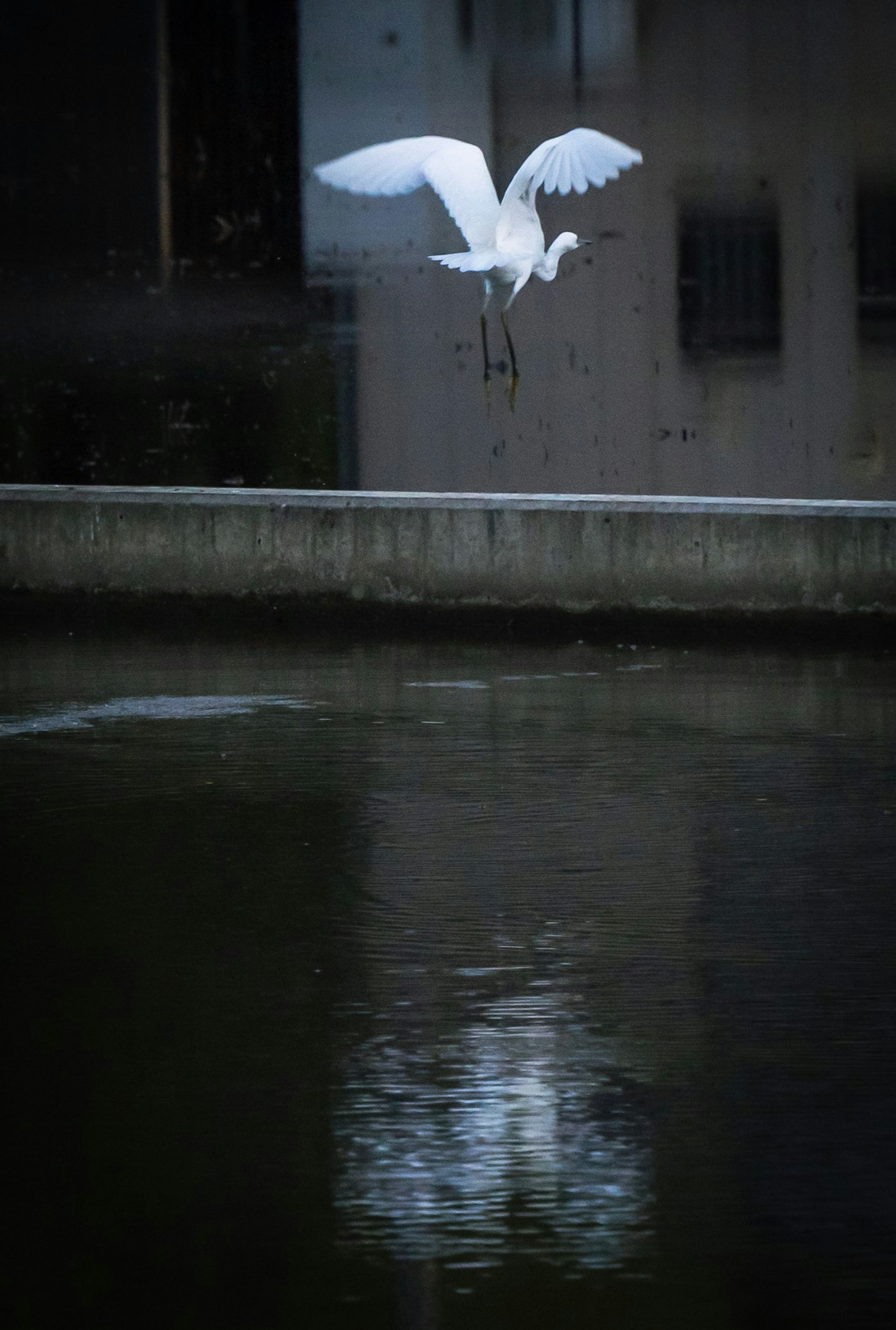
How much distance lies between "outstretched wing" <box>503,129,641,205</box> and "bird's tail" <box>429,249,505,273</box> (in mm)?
433

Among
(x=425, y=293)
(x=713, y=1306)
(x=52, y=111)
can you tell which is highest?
(x=52, y=111)

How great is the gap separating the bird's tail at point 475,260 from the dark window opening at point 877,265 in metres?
19.7

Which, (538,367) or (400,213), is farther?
(400,213)

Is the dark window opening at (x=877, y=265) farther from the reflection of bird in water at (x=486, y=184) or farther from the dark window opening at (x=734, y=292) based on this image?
the reflection of bird in water at (x=486, y=184)

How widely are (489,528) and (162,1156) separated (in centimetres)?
912

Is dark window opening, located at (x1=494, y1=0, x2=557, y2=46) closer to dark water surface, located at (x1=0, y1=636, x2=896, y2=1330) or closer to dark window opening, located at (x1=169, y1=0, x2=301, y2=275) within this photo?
dark window opening, located at (x1=169, y1=0, x2=301, y2=275)

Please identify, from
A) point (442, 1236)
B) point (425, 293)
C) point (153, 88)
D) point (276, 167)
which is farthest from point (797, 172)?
point (442, 1236)

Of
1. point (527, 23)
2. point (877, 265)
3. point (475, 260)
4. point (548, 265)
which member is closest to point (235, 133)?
point (527, 23)

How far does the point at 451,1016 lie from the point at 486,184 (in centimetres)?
926

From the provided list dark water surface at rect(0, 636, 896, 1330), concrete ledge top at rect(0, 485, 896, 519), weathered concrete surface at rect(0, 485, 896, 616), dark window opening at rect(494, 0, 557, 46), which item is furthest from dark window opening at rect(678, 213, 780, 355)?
dark water surface at rect(0, 636, 896, 1330)

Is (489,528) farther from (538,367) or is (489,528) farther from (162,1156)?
(538,367)

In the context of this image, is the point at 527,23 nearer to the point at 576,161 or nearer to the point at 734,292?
the point at 734,292

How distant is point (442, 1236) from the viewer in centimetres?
507

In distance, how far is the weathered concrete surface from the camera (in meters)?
14.1
